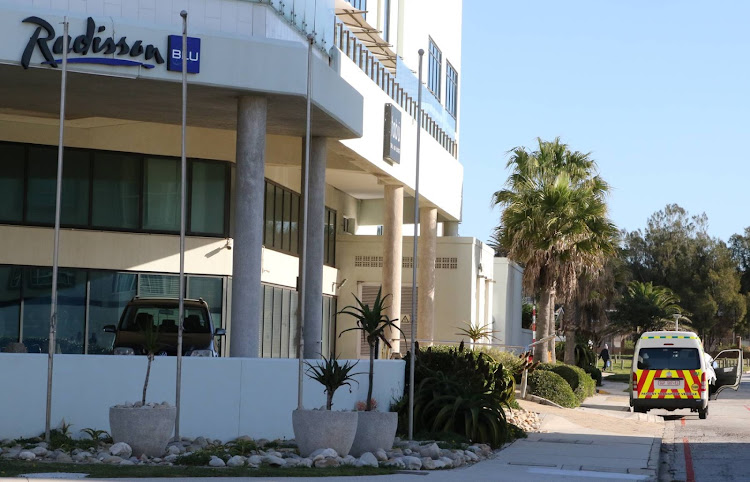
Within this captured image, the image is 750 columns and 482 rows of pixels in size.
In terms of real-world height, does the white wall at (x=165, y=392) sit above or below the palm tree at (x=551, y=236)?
below

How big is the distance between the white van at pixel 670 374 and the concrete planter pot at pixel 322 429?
17.4 m

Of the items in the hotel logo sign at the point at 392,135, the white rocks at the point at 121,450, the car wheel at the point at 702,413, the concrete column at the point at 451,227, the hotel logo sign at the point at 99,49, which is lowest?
the car wheel at the point at 702,413

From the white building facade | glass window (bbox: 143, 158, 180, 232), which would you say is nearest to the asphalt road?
the white building facade

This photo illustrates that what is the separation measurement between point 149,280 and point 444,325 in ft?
46.7

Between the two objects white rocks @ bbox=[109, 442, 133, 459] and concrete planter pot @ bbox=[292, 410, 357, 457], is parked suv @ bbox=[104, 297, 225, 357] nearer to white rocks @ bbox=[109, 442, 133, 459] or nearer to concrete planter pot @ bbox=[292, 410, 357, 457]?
concrete planter pot @ bbox=[292, 410, 357, 457]

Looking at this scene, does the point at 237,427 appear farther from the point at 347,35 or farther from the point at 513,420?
the point at 347,35

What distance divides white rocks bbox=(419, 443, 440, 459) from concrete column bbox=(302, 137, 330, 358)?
7466mm

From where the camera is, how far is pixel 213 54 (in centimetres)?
1958

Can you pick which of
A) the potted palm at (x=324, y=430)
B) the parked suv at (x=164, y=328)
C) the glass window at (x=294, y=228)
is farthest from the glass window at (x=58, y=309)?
the potted palm at (x=324, y=430)

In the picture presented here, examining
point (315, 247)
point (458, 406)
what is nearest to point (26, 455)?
→ point (458, 406)

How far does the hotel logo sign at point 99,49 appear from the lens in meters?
18.5

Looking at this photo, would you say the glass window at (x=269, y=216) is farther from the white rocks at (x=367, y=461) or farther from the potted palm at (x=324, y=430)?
the white rocks at (x=367, y=461)

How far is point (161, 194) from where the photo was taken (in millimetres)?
27219

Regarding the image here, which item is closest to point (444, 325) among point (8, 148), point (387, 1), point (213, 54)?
point (387, 1)
